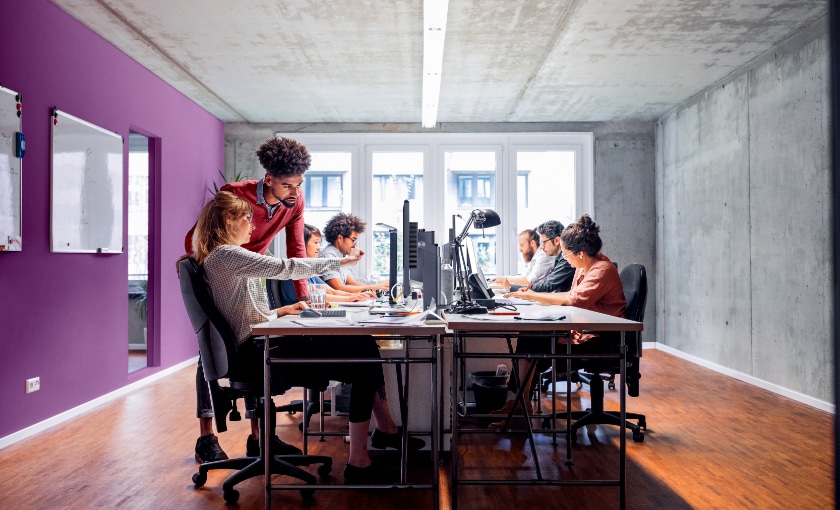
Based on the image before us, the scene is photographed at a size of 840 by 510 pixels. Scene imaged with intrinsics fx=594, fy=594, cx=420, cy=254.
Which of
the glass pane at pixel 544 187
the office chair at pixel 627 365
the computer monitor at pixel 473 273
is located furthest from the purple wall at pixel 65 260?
the glass pane at pixel 544 187

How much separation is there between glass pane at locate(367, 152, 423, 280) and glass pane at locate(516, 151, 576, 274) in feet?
4.40

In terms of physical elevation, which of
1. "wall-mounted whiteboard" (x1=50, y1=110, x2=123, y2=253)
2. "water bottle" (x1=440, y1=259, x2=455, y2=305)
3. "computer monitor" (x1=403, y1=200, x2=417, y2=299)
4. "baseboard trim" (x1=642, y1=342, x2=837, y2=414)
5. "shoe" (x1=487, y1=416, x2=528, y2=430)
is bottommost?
"baseboard trim" (x1=642, y1=342, x2=837, y2=414)

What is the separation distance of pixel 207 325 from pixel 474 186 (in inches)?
223

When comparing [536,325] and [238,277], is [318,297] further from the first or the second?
[536,325]

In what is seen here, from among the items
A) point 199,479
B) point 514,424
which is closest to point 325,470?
point 199,479

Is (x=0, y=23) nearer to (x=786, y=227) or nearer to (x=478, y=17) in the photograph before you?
(x=478, y=17)

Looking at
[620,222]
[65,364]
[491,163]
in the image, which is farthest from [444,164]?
[65,364]

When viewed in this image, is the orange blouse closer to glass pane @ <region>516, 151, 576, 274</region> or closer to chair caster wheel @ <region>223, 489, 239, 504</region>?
chair caster wheel @ <region>223, 489, 239, 504</region>

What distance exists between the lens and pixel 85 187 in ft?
14.5

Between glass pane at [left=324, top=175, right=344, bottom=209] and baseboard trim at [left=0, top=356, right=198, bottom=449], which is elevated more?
glass pane at [left=324, top=175, right=344, bottom=209]

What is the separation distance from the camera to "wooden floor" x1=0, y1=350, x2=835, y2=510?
263 centimetres

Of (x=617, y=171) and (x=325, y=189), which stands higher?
(x=617, y=171)

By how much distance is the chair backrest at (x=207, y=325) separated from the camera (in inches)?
96.3

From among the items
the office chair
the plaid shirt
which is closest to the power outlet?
the plaid shirt
